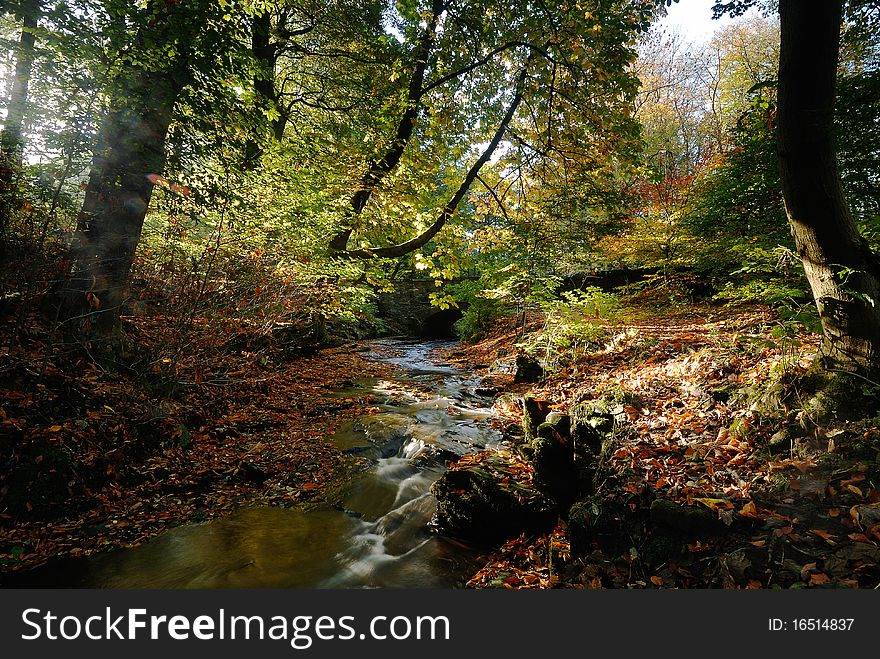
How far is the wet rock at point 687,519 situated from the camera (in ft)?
8.25

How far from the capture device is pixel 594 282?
15648 millimetres

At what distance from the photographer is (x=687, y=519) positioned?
258 centimetres

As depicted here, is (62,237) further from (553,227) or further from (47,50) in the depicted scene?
(553,227)

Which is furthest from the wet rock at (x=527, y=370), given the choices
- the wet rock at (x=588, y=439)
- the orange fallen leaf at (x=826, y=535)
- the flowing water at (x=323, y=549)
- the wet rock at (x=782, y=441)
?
the orange fallen leaf at (x=826, y=535)

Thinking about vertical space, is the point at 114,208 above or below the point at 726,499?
above

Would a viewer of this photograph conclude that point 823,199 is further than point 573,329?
No

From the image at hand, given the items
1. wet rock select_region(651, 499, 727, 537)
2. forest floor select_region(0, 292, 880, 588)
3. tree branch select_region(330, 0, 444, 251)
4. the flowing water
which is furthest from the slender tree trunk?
wet rock select_region(651, 499, 727, 537)

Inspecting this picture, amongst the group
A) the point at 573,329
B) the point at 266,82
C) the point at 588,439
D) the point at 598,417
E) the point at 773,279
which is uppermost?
Answer: the point at 266,82

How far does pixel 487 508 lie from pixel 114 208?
625 cm

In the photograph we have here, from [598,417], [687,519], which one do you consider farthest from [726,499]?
[598,417]

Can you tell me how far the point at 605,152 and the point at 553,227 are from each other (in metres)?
1.85

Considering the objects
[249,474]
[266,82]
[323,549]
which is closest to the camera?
[323,549]

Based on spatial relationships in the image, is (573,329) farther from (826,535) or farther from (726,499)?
(826,535)

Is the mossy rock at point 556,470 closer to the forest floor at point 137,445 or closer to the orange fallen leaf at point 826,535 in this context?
the orange fallen leaf at point 826,535
